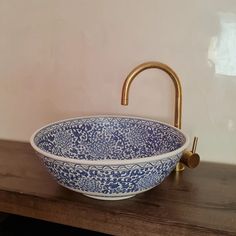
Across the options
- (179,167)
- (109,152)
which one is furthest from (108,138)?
(179,167)

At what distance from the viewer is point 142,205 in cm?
63

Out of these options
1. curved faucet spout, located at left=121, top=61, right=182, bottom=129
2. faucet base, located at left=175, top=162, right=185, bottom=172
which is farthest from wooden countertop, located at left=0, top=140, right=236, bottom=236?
curved faucet spout, located at left=121, top=61, right=182, bottom=129

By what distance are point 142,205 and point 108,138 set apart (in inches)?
10.0

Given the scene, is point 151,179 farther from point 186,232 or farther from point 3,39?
point 3,39

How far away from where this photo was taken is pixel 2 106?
105cm

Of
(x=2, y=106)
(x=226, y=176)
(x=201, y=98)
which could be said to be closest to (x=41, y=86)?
(x=2, y=106)

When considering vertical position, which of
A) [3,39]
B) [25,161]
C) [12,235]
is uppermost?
[3,39]

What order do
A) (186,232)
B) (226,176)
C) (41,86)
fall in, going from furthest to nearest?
(41,86)
(226,176)
(186,232)

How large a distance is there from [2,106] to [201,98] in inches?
24.2

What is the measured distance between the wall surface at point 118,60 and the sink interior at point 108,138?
0.08 m

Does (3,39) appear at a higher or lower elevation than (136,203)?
higher

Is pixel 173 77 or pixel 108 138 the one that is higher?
pixel 173 77

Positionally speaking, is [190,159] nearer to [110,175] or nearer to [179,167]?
[179,167]

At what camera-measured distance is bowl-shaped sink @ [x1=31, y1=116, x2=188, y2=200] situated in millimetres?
570
